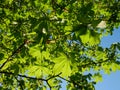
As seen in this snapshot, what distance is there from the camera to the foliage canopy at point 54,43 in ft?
9.31

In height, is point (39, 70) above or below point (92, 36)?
below

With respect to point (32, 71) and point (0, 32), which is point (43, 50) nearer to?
point (32, 71)

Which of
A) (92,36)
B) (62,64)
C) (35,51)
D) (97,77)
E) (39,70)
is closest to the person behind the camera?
(92,36)

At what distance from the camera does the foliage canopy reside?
2.84 meters

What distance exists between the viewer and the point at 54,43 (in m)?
3.87

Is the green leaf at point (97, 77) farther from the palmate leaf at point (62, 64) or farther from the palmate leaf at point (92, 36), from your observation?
the palmate leaf at point (92, 36)

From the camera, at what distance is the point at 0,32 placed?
8.80 metres

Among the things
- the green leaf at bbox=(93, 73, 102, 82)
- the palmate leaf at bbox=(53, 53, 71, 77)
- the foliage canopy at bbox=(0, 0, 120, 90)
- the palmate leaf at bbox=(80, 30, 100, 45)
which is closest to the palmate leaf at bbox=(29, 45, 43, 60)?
the foliage canopy at bbox=(0, 0, 120, 90)

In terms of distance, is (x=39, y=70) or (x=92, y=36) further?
(x=39, y=70)

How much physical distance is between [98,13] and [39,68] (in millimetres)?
5614

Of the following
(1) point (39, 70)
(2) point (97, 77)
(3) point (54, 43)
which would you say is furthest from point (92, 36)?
(2) point (97, 77)

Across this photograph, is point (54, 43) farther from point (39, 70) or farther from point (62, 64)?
point (62, 64)

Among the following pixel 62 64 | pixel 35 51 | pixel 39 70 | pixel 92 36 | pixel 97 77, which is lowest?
pixel 97 77

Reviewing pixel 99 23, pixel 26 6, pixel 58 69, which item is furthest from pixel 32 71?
pixel 26 6
